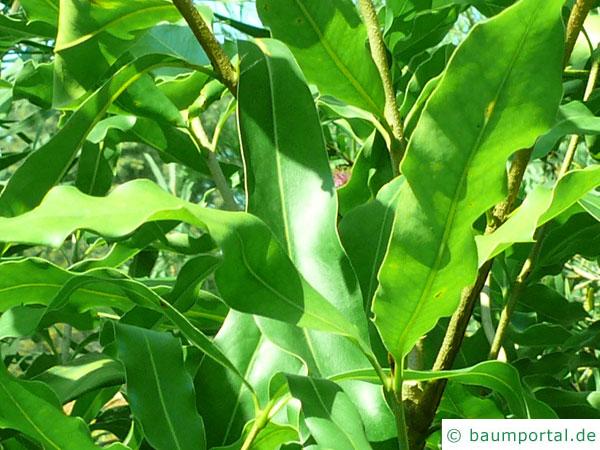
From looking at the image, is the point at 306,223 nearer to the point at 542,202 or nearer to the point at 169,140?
the point at 542,202

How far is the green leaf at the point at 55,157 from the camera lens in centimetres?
51

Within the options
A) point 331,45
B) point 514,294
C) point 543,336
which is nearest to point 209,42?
point 331,45

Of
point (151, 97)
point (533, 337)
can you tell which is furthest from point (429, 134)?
point (533, 337)

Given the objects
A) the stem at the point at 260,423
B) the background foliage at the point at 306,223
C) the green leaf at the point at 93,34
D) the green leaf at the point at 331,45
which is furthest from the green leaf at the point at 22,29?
the stem at the point at 260,423

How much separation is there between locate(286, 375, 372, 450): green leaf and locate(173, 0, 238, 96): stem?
180mm

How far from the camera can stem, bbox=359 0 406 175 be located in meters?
0.57

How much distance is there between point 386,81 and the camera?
580 millimetres

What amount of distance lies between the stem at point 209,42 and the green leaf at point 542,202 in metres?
0.18

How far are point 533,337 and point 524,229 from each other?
0.40 metres

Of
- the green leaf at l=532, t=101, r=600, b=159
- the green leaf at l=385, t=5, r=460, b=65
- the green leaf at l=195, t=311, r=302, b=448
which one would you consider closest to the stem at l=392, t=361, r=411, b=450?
the green leaf at l=195, t=311, r=302, b=448

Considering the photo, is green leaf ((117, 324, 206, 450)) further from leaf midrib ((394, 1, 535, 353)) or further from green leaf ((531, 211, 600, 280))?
green leaf ((531, 211, 600, 280))

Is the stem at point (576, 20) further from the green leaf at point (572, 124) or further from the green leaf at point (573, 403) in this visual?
the green leaf at point (573, 403)

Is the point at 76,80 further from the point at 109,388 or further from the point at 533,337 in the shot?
the point at 533,337

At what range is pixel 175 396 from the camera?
538mm
